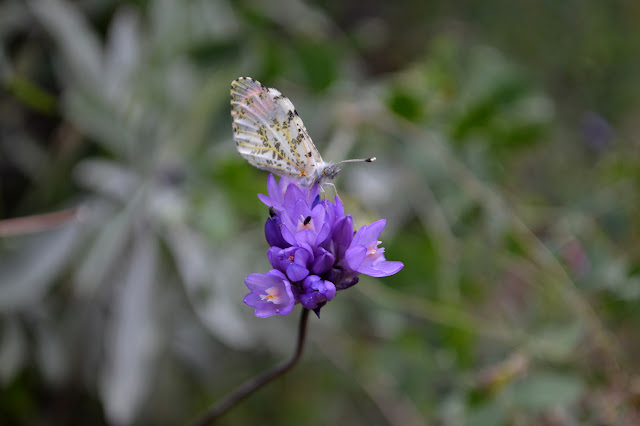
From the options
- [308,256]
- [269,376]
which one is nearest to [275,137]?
[308,256]

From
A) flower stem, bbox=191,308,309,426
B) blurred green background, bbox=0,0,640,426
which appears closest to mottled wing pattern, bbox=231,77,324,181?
flower stem, bbox=191,308,309,426

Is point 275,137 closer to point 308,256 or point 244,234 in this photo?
point 308,256

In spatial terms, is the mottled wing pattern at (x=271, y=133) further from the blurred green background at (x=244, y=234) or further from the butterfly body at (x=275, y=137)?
the blurred green background at (x=244, y=234)

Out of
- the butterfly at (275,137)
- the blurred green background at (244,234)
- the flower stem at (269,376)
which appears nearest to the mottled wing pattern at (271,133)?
the butterfly at (275,137)

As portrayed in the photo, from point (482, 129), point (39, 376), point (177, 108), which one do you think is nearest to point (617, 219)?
point (482, 129)

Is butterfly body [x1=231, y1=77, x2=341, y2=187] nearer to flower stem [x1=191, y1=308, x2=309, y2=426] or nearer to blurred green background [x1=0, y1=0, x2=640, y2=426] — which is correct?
flower stem [x1=191, y1=308, x2=309, y2=426]

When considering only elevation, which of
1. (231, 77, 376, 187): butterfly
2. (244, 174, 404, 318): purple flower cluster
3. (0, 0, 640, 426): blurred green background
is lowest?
(0, 0, 640, 426): blurred green background
